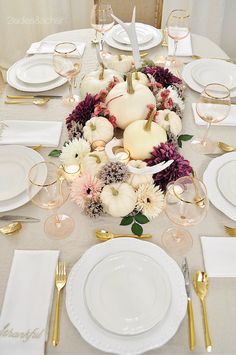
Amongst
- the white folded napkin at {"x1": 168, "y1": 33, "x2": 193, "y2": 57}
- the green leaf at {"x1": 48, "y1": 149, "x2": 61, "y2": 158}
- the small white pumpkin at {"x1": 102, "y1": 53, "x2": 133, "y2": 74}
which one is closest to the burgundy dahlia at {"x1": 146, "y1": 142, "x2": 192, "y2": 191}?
the green leaf at {"x1": 48, "y1": 149, "x2": 61, "y2": 158}

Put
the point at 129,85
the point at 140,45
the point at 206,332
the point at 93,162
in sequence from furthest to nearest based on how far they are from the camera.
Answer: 1. the point at 140,45
2. the point at 129,85
3. the point at 93,162
4. the point at 206,332

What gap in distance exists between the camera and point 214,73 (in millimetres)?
1478

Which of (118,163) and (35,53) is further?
(35,53)

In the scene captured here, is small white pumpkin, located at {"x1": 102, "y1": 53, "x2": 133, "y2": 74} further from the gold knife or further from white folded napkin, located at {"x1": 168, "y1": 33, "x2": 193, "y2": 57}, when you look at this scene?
the gold knife

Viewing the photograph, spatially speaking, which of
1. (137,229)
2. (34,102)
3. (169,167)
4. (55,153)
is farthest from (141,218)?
(34,102)

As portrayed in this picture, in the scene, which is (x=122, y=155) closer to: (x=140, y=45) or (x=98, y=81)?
(x=98, y=81)

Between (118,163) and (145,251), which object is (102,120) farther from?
(145,251)

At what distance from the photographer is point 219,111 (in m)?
1.15

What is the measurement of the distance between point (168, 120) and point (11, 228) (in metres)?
0.59

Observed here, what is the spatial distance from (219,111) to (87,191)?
536mm

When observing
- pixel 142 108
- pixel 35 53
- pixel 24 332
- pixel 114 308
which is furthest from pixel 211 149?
pixel 35 53

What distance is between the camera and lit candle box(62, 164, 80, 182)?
1000mm

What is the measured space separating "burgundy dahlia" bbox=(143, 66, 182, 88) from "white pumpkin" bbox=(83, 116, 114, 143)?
12.3 inches

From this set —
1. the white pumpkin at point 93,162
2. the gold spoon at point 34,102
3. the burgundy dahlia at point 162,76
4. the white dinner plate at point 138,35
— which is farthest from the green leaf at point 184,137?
the white dinner plate at point 138,35
